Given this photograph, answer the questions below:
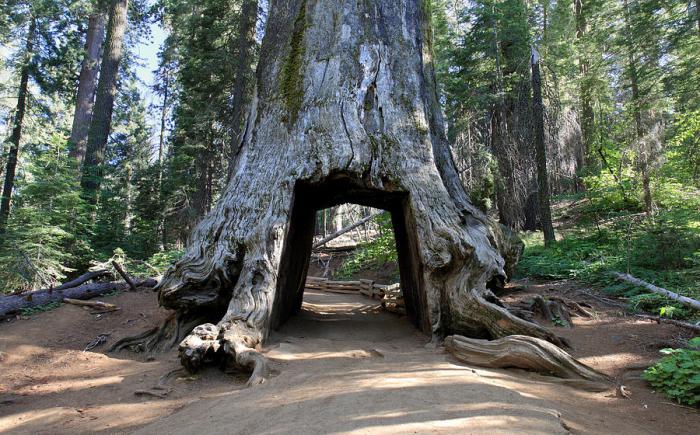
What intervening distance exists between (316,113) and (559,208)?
18.3 meters

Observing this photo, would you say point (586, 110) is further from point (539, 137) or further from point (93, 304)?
point (93, 304)

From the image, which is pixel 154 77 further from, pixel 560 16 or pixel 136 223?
pixel 560 16

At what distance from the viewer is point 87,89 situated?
55.8 ft

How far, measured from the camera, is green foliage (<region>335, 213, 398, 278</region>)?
1307cm

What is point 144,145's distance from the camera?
95.9 feet

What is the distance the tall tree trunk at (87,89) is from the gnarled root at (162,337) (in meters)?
11.8

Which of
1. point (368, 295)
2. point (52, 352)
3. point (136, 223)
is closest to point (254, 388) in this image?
point (52, 352)

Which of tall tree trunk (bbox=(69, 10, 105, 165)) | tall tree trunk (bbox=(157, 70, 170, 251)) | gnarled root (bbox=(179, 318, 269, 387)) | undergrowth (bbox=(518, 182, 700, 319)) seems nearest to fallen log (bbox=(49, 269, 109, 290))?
gnarled root (bbox=(179, 318, 269, 387))

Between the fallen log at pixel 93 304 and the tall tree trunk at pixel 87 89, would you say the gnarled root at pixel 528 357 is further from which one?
the tall tree trunk at pixel 87 89

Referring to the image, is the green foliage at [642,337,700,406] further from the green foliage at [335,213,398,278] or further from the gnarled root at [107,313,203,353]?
the green foliage at [335,213,398,278]

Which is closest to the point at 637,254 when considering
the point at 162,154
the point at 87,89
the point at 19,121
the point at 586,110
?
the point at 586,110

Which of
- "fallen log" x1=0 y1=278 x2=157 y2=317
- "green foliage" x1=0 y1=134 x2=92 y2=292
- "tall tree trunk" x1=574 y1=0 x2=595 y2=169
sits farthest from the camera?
"tall tree trunk" x1=574 y1=0 x2=595 y2=169

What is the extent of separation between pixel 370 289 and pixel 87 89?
14.0 m

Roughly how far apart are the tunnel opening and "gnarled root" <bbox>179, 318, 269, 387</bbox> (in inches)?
52.9
